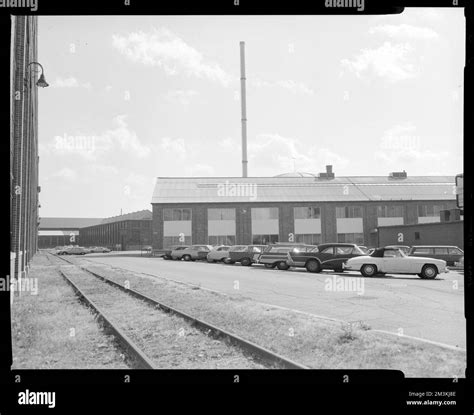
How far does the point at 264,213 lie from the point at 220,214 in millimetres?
4866

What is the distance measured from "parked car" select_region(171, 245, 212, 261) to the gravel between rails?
26806 mm

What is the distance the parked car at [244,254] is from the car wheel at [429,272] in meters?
13.4

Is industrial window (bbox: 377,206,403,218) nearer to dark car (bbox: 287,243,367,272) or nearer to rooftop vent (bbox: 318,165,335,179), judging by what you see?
rooftop vent (bbox: 318,165,335,179)

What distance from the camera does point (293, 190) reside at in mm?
54031

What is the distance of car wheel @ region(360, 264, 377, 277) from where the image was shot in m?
19.7

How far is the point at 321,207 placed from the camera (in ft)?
171

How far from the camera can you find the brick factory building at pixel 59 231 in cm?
10644
